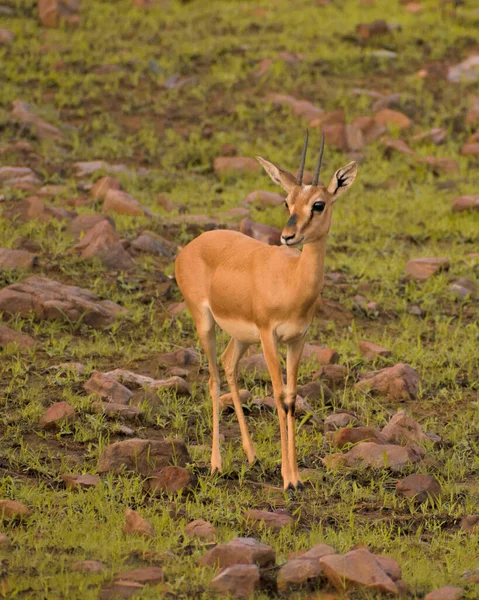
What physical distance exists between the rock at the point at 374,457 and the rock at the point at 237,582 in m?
2.01

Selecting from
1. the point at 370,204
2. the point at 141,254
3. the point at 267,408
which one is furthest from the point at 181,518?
the point at 370,204

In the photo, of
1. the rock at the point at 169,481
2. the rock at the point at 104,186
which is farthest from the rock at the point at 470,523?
the rock at the point at 104,186

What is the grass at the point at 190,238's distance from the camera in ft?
19.2

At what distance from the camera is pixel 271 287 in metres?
6.52

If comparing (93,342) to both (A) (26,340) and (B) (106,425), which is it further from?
(B) (106,425)

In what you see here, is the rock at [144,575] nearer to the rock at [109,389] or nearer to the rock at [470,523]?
the rock at [470,523]

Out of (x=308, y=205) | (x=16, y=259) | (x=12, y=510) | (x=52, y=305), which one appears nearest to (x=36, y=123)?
(x=16, y=259)

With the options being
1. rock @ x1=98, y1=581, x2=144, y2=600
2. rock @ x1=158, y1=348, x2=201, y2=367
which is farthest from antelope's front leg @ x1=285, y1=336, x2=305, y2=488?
rock @ x1=158, y1=348, x2=201, y2=367

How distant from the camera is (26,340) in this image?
8.52 metres

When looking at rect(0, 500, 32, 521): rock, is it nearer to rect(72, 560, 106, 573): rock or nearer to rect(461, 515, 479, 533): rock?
rect(72, 560, 106, 573): rock

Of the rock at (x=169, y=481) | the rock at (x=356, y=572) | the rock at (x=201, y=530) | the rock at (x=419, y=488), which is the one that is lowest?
the rock at (x=419, y=488)

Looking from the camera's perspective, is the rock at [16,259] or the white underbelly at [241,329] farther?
the rock at [16,259]

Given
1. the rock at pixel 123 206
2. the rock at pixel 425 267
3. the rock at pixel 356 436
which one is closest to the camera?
the rock at pixel 356 436

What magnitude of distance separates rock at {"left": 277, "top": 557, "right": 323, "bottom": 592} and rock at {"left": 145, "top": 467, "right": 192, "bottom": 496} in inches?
54.6
